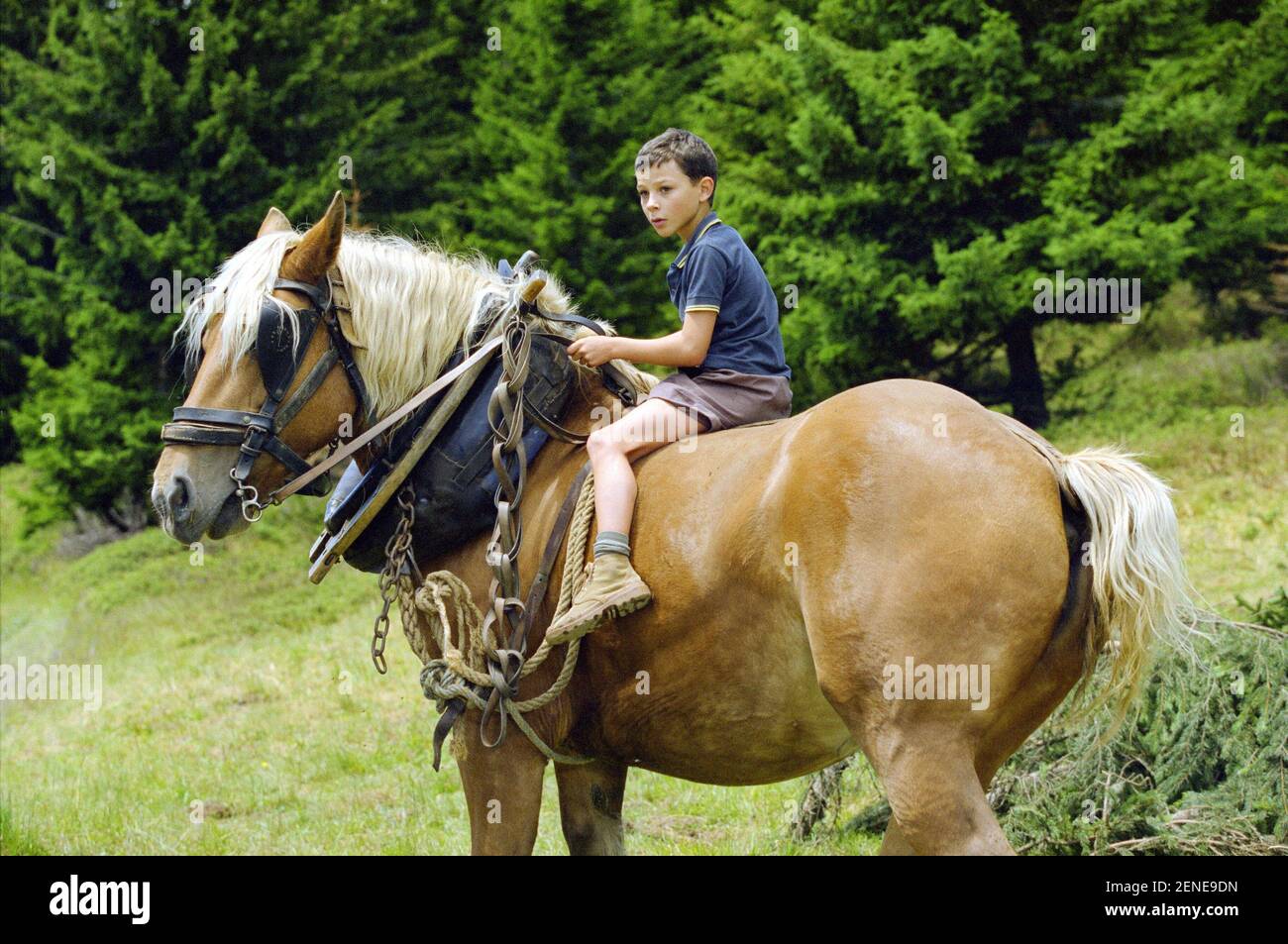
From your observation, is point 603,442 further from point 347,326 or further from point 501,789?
point 501,789

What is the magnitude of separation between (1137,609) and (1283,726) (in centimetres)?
228

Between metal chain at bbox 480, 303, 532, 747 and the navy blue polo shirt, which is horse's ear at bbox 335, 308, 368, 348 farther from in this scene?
the navy blue polo shirt

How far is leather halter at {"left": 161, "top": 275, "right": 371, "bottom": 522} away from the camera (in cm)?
381

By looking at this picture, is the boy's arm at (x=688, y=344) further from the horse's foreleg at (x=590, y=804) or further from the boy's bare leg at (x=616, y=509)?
the horse's foreleg at (x=590, y=804)

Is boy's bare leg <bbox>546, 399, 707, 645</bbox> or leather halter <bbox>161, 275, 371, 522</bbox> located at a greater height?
leather halter <bbox>161, 275, 371, 522</bbox>

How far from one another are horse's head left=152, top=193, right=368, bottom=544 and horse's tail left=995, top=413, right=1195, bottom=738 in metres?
2.26

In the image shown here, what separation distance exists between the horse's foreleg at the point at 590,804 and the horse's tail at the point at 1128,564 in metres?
1.68

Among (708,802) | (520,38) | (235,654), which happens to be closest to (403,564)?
(708,802)

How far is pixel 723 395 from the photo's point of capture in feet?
12.7

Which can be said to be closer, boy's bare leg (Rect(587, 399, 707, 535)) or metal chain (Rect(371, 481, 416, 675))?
boy's bare leg (Rect(587, 399, 707, 535))

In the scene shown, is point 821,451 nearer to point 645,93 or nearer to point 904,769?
point 904,769

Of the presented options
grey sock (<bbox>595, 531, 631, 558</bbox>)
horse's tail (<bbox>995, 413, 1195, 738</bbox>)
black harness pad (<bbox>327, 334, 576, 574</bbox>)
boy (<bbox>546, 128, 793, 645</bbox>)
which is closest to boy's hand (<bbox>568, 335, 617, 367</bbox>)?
boy (<bbox>546, 128, 793, 645</bbox>)

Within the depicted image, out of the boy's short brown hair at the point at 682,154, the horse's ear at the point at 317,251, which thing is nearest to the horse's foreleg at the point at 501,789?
the horse's ear at the point at 317,251

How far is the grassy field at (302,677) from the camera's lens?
6660 mm
